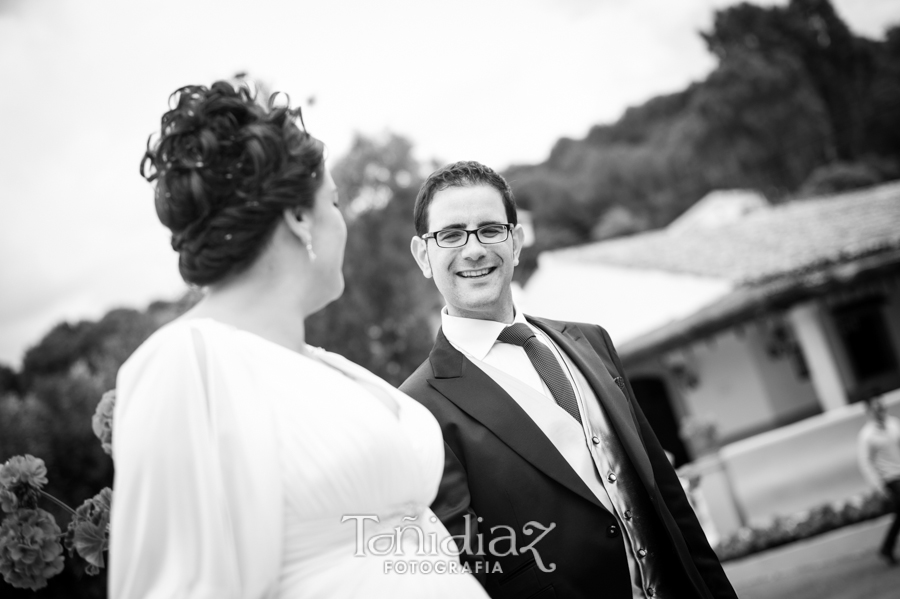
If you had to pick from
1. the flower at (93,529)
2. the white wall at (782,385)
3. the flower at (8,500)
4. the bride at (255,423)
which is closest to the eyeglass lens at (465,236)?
the bride at (255,423)

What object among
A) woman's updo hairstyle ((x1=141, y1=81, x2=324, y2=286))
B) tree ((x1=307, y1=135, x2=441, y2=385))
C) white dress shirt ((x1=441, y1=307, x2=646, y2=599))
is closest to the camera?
woman's updo hairstyle ((x1=141, y1=81, x2=324, y2=286))

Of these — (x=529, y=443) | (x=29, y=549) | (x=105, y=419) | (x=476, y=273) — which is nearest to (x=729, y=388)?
(x=476, y=273)

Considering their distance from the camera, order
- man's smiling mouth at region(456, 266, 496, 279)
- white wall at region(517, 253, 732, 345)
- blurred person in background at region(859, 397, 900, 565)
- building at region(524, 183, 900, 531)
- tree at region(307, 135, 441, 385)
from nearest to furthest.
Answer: man's smiling mouth at region(456, 266, 496, 279), blurred person in background at region(859, 397, 900, 565), building at region(524, 183, 900, 531), white wall at region(517, 253, 732, 345), tree at region(307, 135, 441, 385)

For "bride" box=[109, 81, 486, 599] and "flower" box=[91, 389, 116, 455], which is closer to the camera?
"bride" box=[109, 81, 486, 599]

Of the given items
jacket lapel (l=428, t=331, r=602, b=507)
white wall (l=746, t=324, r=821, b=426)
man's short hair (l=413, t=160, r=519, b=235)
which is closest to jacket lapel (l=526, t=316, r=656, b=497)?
jacket lapel (l=428, t=331, r=602, b=507)

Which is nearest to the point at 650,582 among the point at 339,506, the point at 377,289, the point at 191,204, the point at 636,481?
the point at 636,481

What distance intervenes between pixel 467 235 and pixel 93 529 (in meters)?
1.59

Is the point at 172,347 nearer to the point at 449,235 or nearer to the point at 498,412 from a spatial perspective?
the point at 498,412

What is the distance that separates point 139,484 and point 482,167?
5.46ft

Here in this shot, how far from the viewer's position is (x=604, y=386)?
2.38 m

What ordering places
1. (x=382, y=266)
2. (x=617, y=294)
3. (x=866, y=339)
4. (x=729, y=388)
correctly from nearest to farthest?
(x=866, y=339) < (x=729, y=388) < (x=617, y=294) < (x=382, y=266)

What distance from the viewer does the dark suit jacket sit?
2.02 m

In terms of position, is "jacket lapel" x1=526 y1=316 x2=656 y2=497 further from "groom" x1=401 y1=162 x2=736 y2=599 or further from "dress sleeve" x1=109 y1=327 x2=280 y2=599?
"dress sleeve" x1=109 y1=327 x2=280 y2=599

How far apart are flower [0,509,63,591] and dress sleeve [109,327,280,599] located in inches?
53.5
